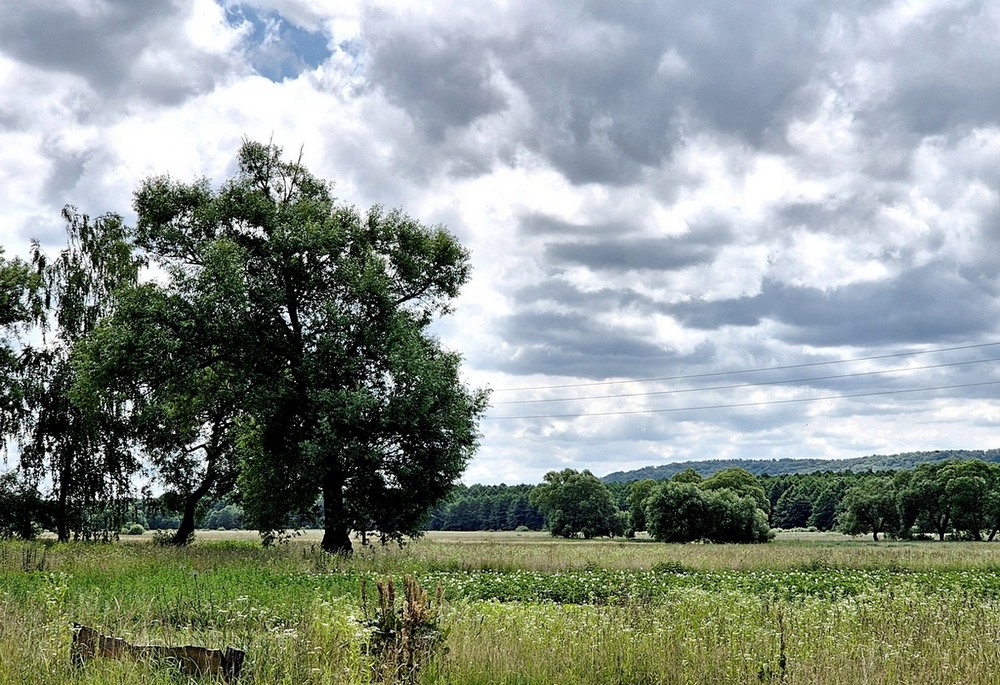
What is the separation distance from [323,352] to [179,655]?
21.4 metres

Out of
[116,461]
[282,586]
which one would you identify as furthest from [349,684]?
[116,461]

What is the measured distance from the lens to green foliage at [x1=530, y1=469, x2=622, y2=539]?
104m

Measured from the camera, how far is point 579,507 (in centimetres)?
10394

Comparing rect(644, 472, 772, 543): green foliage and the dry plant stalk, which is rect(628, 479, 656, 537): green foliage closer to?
rect(644, 472, 772, 543): green foliage

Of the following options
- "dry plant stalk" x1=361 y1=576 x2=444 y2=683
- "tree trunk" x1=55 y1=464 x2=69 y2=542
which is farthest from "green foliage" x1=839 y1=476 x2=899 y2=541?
"dry plant stalk" x1=361 y1=576 x2=444 y2=683

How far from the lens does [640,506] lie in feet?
306

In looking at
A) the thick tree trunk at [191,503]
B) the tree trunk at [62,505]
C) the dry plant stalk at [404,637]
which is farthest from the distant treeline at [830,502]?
the dry plant stalk at [404,637]

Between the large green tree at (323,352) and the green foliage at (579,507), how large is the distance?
73.7 meters

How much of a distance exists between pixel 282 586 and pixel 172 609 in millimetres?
4267

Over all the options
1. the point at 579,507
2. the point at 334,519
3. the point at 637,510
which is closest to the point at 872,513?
the point at 637,510

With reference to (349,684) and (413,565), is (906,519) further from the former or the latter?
(349,684)

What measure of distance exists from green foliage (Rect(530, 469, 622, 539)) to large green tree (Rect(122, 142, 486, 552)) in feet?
242

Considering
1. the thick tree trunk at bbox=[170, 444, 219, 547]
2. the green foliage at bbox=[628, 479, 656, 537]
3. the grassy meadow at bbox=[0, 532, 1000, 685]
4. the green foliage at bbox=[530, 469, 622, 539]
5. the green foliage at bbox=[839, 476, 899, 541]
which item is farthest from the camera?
the green foliage at bbox=[530, 469, 622, 539]

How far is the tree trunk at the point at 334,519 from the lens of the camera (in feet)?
101
